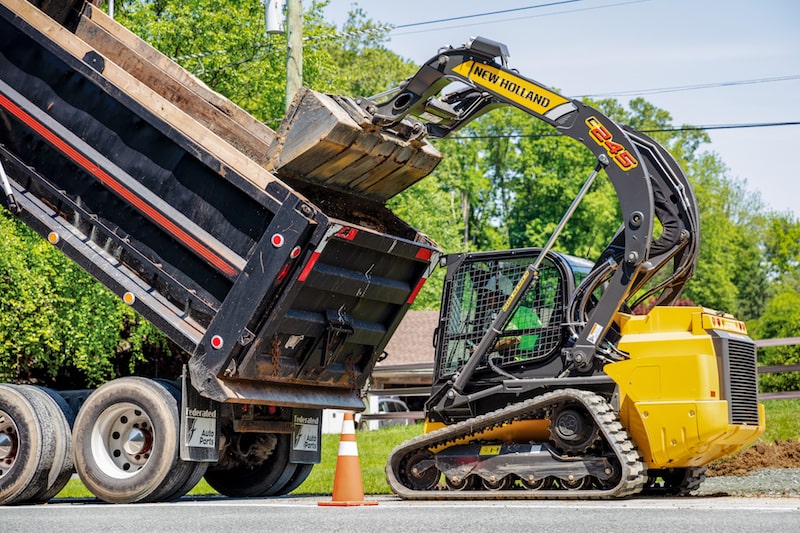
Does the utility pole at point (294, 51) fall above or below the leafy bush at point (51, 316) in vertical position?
above

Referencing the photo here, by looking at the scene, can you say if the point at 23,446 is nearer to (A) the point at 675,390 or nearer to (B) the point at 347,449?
(B) the point at 347,449

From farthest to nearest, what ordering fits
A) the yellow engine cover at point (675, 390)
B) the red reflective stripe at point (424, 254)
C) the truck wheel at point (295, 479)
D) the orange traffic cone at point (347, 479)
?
the truck wheel at point (295, 479) < the red reflective stripe at point (424, 254) < the yellow engine cover at point (675, 390) < the orange traffic cone at point (347, 479)

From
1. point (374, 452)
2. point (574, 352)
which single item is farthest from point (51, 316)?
point (574, 352)

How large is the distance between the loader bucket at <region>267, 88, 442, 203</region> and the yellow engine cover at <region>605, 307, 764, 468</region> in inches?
103

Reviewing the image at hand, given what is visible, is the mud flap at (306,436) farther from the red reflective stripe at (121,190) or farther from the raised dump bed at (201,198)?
the red reflective stripe at (121,190)

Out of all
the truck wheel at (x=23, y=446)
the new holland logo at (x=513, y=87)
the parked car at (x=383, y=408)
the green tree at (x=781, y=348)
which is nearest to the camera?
the truck wheel at (x=23, y=446)

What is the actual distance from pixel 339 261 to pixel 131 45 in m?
2.82

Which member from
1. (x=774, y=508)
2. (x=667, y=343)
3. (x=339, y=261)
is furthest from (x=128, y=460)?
Answer: (x=774, y=508)

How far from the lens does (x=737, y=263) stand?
A: 226 ft

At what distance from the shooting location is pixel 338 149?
10.1 meters

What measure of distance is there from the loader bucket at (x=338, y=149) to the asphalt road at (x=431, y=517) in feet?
9.36

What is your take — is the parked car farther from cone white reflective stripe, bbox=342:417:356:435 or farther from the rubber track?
cone white reflective stripe, bbox=342:417:356:435

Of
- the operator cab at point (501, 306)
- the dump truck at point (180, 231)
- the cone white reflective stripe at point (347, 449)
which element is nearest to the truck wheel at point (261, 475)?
the dump truck at point (180, 231)

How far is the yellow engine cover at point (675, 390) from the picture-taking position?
9.43m
